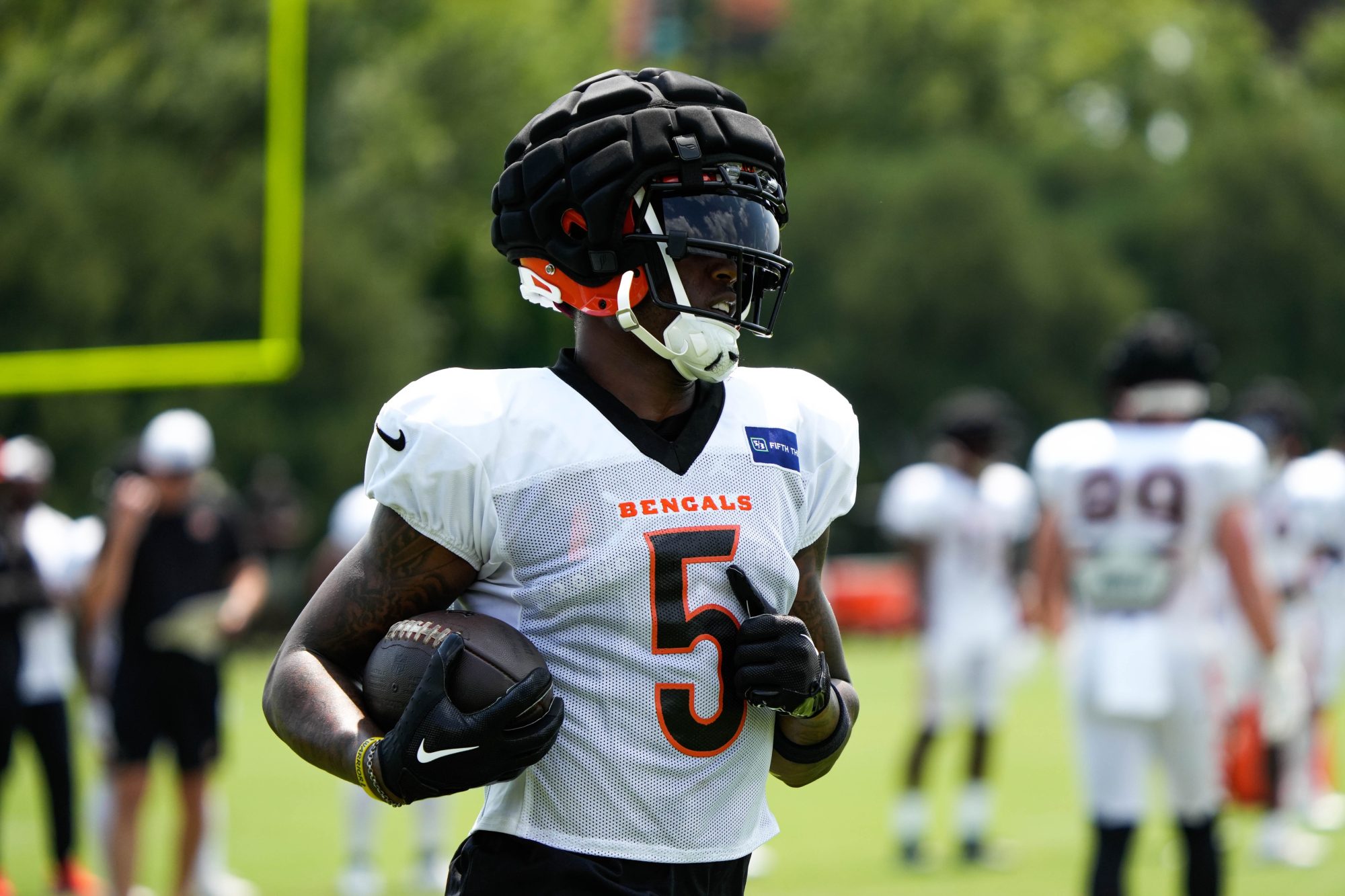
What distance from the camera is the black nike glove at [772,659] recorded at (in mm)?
2316

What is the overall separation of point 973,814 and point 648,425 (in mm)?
5591

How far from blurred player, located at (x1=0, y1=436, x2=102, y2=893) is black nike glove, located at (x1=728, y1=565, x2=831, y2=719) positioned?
17.6 ft

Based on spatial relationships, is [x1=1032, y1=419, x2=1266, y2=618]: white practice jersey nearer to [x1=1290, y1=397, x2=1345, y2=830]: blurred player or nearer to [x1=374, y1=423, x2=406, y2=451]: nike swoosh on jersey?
[x1=1290, y1=397, x2=1345, y2=830]: blurred player

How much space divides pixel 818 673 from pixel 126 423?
48.4 feet

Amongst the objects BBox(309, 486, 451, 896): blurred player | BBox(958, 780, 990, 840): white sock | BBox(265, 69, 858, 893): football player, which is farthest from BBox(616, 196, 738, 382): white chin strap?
BBox(958, 780, 990, 840): white sock

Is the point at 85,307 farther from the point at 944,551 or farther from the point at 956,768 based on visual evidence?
the point at 956,768

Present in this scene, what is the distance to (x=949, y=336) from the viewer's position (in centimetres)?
3331

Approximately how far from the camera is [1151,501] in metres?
5.27

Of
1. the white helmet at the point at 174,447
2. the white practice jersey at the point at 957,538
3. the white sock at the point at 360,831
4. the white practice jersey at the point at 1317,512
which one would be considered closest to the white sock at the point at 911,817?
the white practice jersey at the point at 957,538

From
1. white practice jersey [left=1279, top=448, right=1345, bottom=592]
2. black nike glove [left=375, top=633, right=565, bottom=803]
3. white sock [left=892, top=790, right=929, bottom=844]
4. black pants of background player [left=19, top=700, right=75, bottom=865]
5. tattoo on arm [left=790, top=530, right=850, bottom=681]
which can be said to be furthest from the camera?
white practice jersey [left=1279, top=448, right=1345, bottom=592]

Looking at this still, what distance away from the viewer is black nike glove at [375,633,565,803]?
2154 mm

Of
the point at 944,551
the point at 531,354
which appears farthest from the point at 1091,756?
the point at 531,354

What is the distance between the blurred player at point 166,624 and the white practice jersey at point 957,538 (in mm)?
3058

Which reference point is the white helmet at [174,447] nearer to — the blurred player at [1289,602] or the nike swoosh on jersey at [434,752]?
the blurred player at [1289,602]
